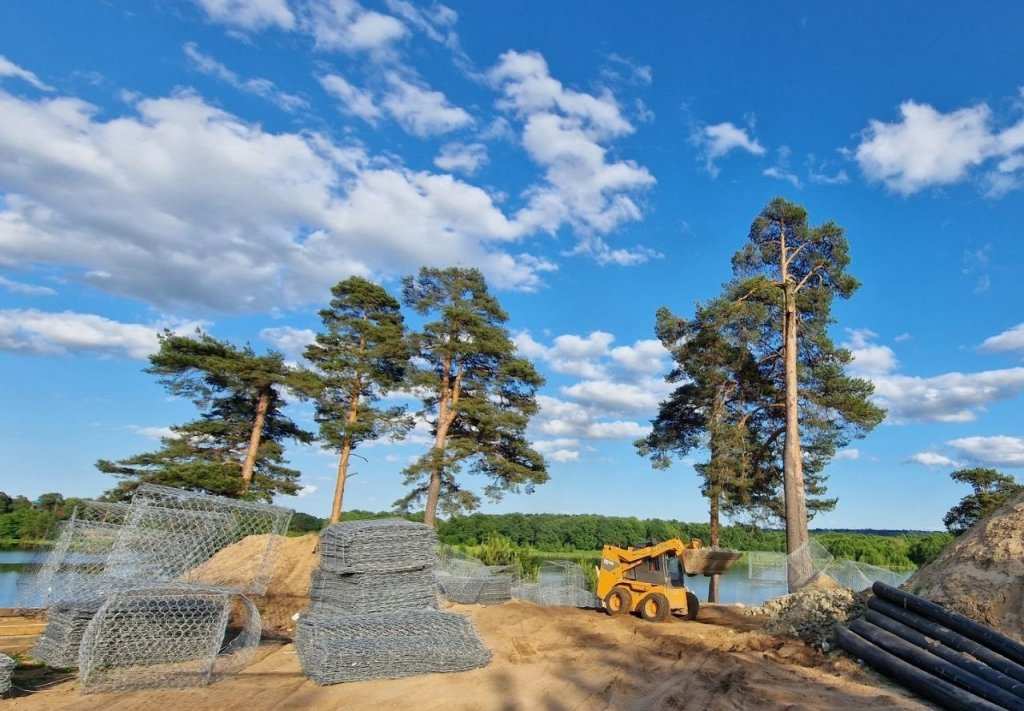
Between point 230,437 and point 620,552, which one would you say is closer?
point 620,552

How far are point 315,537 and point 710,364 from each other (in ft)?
46.4

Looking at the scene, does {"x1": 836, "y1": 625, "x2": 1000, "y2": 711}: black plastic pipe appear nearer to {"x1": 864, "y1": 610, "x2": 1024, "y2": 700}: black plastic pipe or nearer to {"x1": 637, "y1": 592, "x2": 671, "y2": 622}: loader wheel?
{"x1": 864, "y1": 610, "x2": 1024, "y2": 700}: black plastic pipe

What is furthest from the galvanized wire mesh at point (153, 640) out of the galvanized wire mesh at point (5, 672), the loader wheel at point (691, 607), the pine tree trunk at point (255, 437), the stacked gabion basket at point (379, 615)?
the pine tree trunk at point (255, 437)

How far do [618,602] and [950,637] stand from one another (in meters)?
8.36

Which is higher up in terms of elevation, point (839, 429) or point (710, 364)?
point (710, 364)

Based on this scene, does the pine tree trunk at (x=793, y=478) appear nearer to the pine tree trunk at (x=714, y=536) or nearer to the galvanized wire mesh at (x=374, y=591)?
the pine tree trunk at (x=714, y=536)

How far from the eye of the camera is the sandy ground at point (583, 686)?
21.8 feet

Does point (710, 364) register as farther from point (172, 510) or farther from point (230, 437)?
point (230, 437)

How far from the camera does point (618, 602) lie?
14.6m

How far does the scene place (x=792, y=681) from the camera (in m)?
7.43

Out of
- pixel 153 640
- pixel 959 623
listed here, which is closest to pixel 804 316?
pixel 959 623

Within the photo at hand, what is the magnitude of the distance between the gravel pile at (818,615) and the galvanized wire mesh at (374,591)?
18.3ft

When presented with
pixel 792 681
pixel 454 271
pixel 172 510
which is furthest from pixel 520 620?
pixel 454 271

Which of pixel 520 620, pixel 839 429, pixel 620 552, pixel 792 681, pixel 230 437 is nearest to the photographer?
pixel 792 681
